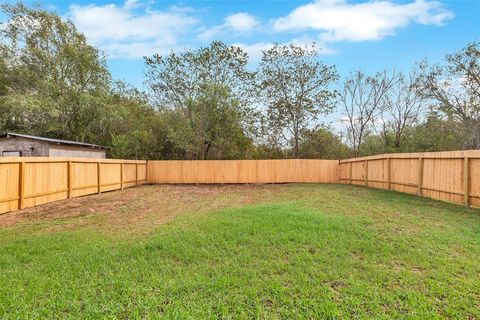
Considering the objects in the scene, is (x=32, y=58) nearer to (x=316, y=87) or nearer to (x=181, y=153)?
(x=181, y=153)

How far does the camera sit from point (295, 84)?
19.2 m

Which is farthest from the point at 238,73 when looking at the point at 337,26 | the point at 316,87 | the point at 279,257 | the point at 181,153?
the point at 279,257

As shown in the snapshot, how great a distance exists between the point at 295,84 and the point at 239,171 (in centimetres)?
737

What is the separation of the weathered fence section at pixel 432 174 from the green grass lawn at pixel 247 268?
1788 millimetres

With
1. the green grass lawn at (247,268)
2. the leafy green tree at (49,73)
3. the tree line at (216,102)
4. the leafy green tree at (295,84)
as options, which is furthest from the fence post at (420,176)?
the leafy green tree at (49,73)

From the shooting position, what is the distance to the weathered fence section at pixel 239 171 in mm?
15672

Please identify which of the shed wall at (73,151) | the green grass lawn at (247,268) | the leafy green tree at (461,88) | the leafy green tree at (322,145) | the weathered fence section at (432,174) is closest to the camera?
the green grass lawn at (247,268)

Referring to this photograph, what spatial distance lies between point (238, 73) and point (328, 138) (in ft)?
24.3

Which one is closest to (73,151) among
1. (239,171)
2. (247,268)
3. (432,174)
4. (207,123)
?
(207,123)

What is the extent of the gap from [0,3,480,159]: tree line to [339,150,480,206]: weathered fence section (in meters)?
7.79

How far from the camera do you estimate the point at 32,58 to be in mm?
17719

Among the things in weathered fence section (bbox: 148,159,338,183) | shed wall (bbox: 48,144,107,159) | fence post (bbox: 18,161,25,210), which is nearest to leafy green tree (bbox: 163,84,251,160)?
weathered fence section (bbox: 148,159,338,183)

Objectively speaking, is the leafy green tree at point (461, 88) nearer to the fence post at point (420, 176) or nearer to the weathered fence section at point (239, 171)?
the weathered fence section at point (239, 171)

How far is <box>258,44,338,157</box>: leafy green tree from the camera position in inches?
752
